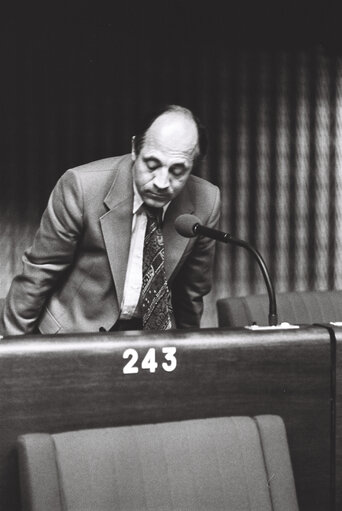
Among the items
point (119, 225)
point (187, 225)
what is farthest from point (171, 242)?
point (187, 225)

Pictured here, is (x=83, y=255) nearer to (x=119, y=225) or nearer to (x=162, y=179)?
(x=119, y=225)

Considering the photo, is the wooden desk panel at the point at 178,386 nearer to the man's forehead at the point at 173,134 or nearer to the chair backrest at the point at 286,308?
the man's forehead at the point at 173,134

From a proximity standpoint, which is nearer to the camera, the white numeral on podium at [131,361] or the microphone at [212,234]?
the white numeral on podium at [131,361]

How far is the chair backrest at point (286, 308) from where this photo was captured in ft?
9.29

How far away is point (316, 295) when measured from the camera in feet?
9.91

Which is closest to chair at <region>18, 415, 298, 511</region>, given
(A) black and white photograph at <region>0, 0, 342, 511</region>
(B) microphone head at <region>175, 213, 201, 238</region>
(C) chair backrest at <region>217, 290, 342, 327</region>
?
(A) black and white photograph at <region>0, 0, 342, 511</region>

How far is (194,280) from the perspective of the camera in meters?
2.27

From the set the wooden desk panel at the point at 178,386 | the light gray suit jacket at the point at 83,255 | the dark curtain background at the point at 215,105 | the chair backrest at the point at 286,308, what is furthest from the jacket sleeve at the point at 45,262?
the dark curtain background at the point at 215,105

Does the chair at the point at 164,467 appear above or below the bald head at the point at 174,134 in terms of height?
below

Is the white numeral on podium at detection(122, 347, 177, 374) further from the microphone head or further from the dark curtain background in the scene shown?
the dark curtain background

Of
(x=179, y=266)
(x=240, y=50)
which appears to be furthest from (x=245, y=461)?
(x=240, y=50)

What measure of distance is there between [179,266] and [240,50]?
2.16 m

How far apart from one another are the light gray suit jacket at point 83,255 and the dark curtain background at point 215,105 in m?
1.69

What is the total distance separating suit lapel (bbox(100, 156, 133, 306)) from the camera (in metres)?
2.02
